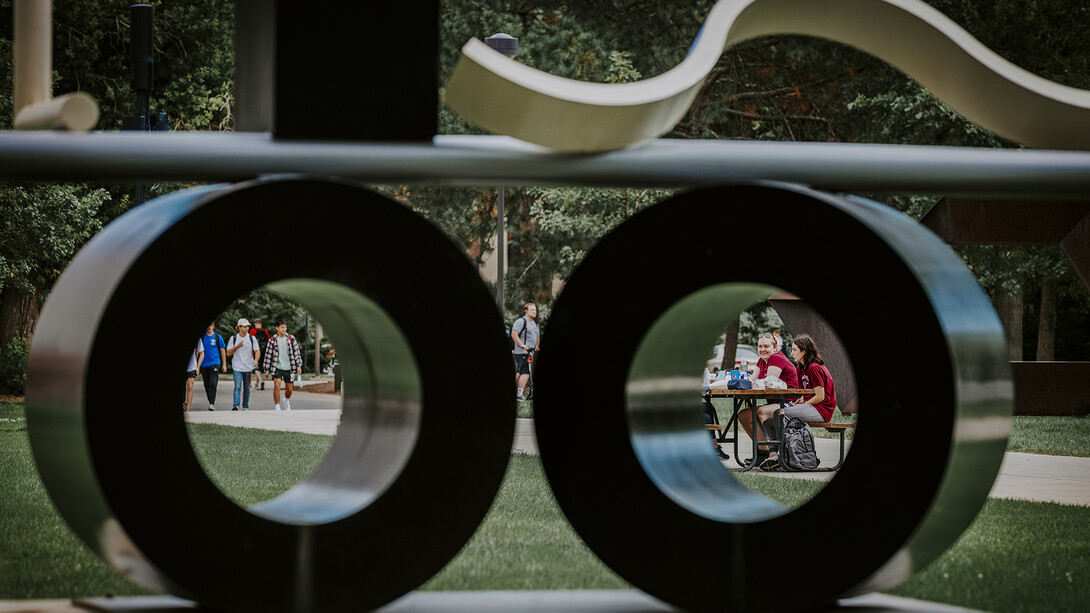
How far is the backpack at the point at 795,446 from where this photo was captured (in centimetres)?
1356

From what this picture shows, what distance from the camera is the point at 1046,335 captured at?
118 feet

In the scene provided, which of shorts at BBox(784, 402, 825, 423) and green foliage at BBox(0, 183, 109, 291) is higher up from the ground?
green foliage at BBox(0, 183, 109, 291)

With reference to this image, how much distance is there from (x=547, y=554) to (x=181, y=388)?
11.7 ft

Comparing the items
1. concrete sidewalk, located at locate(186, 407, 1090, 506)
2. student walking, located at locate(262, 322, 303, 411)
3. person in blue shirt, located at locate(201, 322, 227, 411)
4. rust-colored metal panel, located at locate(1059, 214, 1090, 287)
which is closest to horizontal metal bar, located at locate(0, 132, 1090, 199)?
concrete sidewalk, located at locate(186, 407, 1090, 506)

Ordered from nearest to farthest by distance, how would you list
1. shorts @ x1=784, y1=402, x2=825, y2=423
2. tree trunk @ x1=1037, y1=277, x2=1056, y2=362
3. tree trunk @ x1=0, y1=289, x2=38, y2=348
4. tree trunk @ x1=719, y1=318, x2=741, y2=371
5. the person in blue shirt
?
shorts @ x1=784, y1=402, x2=825, y2=423 → the person in blue shirt → tree trunk @ x1=0, y1=289, x2=38, y2=348 → tree trunk @ x1=719, y1=318, x2=741, y2=371 → tree trunk @ x1=1037, y1=277, x2=1056, y2=362

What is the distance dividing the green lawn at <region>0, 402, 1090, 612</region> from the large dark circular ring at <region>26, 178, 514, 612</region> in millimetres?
1639

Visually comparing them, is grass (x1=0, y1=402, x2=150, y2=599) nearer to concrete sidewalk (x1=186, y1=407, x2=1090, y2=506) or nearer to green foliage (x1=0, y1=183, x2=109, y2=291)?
concrete sidewalk (x1=186, y1=407, x2=1090, y2=506)

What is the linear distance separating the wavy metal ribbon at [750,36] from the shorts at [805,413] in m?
6.05

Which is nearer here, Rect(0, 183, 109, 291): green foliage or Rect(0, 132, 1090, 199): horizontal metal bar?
Rect(0, 132, 1090, 199): horizontal metal bar

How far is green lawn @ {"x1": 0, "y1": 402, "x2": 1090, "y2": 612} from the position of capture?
25.1ft

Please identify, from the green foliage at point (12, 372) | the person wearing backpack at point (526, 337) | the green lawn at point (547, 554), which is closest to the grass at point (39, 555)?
the green lawn at point (547, 554)

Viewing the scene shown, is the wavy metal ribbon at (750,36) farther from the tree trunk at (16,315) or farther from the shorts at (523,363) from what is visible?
the tree trunk at (16,315)

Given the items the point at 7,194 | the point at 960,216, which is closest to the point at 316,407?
the point at 7,194

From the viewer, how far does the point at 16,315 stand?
99.7 ft
